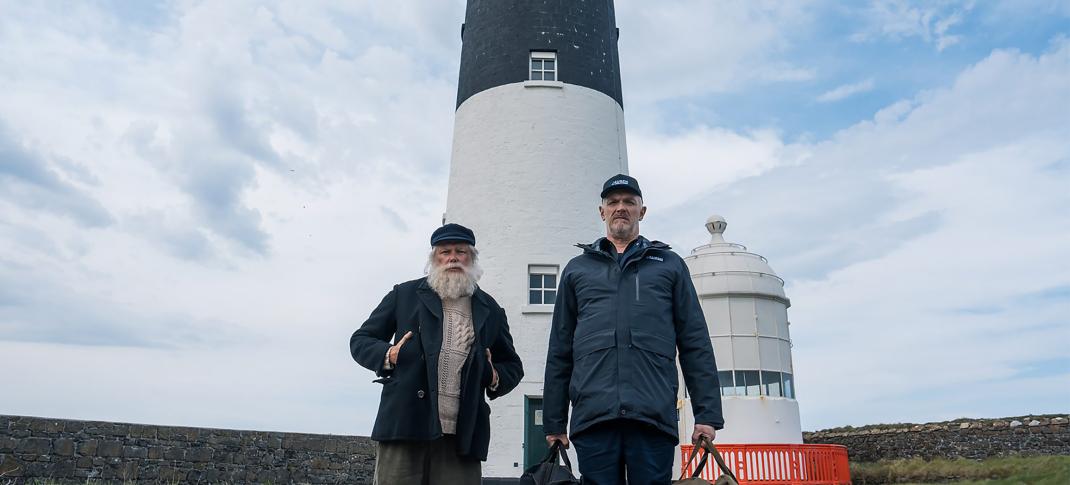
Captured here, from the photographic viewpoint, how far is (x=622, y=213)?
156 inches

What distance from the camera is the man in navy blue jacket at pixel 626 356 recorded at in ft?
11.1

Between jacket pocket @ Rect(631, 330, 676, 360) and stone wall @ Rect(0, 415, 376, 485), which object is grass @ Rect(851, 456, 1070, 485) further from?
stone wall @ Rect(0, 415, 376, 485)

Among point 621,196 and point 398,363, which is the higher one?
point 621,196

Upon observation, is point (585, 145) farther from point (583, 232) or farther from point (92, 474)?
point (92, 474)

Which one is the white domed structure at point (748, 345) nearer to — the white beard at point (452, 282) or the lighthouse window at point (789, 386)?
the lighthouse window at point (789, 386)

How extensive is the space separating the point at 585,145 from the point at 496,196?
1.71m

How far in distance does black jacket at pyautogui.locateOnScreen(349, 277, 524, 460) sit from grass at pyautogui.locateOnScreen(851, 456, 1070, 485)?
997 centimetres

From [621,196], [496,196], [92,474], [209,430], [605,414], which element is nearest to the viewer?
[605,414]

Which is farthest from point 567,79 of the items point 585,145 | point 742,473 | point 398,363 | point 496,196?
point 398,363

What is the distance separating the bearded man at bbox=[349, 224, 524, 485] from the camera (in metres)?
3.70

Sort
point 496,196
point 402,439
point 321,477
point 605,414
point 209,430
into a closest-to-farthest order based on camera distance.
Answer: point 605,414 → point 402,439 → point 209,430 → point 321,477 → point 496,196

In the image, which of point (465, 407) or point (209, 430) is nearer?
point (465, 407)

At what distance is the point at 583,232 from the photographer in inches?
475

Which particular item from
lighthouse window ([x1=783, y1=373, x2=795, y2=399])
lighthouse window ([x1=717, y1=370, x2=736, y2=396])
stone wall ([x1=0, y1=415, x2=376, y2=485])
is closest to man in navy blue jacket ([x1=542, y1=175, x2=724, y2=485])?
stone wall ([x1=0, y1=415, x2=376, y2=485])
